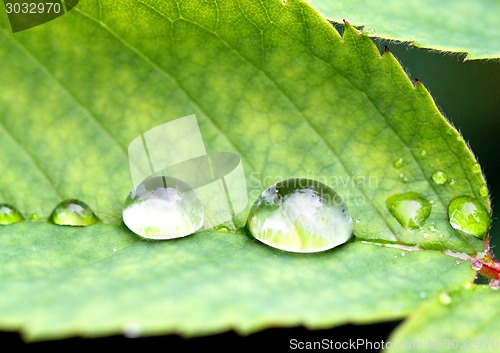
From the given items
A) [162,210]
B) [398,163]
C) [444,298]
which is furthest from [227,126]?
[444,298]

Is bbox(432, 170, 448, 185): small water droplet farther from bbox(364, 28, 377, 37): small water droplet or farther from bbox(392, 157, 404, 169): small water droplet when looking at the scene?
bbox(364, 28, 377, 37): small water droplet

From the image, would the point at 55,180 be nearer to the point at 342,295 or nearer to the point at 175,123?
the point at 175,123

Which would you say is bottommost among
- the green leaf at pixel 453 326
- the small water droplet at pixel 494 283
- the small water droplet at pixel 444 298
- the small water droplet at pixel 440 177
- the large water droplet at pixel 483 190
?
the green leaf at pixel 453 326

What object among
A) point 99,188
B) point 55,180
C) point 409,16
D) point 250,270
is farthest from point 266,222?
point 409,16

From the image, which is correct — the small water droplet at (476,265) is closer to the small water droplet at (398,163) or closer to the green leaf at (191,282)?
the green leaf at (191,282)

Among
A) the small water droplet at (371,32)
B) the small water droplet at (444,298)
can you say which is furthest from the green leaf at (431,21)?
the small water droplet at (444,298)
